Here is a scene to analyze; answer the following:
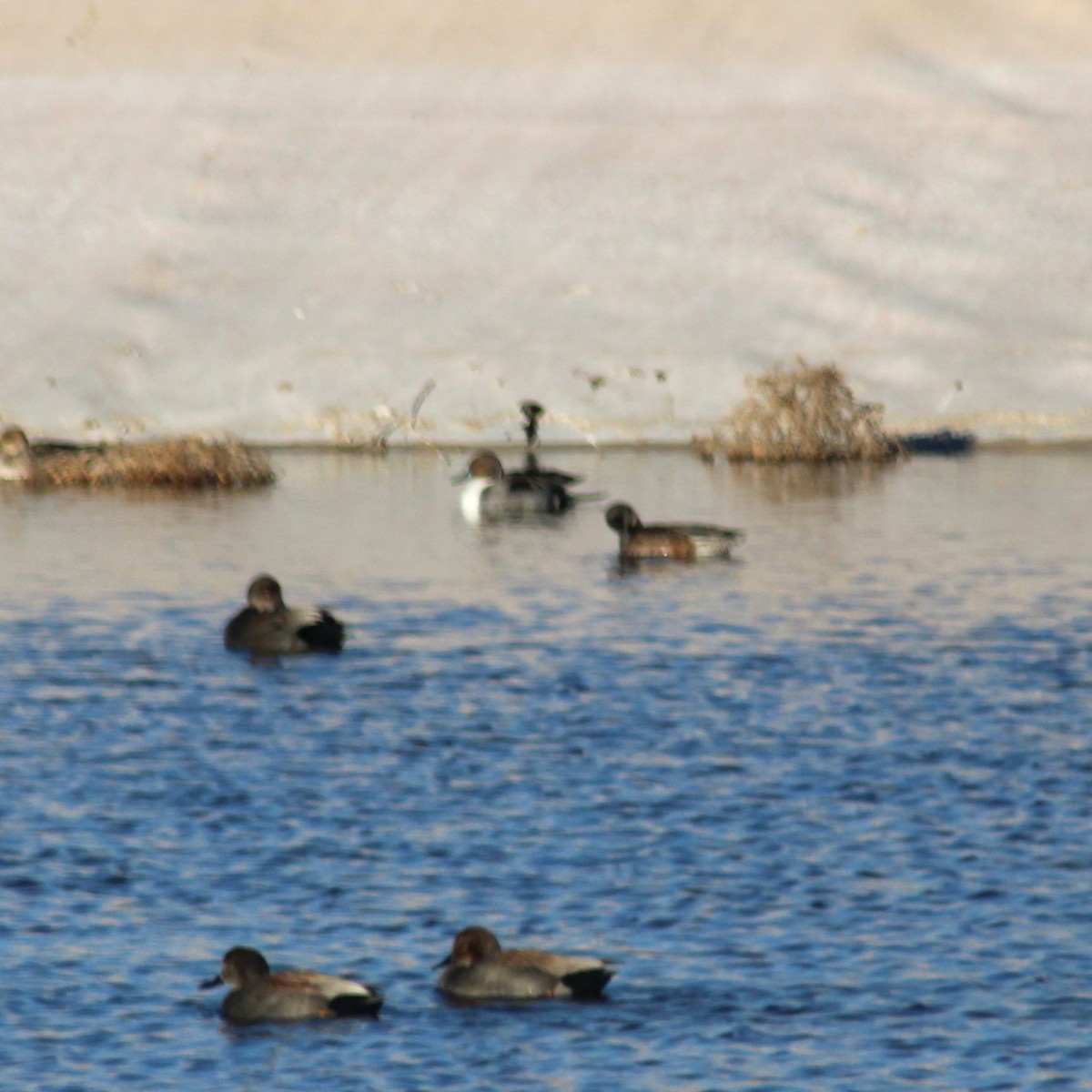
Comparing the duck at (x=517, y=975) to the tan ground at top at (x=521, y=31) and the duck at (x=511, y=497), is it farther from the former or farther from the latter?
the tan ground at top at (x=521, y=31)

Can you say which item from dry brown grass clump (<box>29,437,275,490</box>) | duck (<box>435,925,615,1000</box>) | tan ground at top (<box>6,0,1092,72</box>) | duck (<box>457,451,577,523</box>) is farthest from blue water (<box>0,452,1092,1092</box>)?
tan ground at top (<box>6,0,1092,72</box>)

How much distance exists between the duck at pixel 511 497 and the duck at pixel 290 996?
2541cm

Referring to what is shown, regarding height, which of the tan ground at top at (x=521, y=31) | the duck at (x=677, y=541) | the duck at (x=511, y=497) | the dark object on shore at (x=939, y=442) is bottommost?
the duck at (x=677, y=541)

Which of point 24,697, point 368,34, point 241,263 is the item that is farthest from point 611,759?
point 368,34

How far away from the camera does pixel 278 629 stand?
22969mm

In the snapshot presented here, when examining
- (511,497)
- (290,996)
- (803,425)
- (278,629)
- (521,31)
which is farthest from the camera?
(521,31)

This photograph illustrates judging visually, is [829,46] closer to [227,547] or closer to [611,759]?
[227,547]

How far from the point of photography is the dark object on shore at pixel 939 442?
53938 mm

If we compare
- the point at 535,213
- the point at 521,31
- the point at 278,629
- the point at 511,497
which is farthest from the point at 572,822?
the point at 521,31

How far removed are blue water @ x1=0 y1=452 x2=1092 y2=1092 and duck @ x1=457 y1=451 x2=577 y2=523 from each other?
7265 mm

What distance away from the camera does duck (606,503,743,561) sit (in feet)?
102

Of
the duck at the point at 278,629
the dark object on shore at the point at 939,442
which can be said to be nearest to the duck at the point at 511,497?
the duck at the point at 278,629

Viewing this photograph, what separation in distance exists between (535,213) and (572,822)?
54017mm

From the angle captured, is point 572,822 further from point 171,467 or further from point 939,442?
point 939,442
